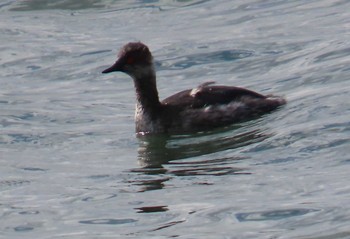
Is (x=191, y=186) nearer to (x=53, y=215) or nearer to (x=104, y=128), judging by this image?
(x=53, y=215)

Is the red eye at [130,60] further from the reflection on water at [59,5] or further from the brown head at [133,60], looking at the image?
the reflection on water at [59,5]

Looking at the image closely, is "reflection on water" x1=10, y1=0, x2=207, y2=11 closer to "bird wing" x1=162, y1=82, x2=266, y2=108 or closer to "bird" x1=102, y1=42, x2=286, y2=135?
"bird" x1=102, y1=42, x2=286, y2=135

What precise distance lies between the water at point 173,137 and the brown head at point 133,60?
73 cm

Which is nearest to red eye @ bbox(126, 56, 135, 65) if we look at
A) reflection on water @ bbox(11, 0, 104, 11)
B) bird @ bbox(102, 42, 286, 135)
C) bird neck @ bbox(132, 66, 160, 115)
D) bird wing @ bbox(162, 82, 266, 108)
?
bird @ bbox(102, 42, 286, 135)

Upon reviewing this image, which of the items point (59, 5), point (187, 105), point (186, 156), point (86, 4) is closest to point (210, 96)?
point (187, 105)

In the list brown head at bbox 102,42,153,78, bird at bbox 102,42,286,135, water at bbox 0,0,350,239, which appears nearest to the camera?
water at bbox 0,0,350,239

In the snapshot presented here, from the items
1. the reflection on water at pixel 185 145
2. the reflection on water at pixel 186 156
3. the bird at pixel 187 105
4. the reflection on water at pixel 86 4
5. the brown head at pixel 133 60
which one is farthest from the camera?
the reflection on water at pixel 86 4

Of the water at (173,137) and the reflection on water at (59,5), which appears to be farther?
the reflection on water at (59,5)

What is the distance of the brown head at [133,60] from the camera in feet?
51.8

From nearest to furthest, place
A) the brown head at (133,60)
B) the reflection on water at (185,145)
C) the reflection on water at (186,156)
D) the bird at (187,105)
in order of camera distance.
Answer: the reflection on water at (186,156), the reflection on water at (185,145), the bird at (187,105), the brown head at (133,60)

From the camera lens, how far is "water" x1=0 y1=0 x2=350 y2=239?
11570 mm

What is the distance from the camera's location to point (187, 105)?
15570 millimetres

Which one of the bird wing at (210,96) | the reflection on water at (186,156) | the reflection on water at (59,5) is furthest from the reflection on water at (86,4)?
the reflection on water at (186,156)

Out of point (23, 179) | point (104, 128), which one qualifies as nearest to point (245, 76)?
point (104, 128)
